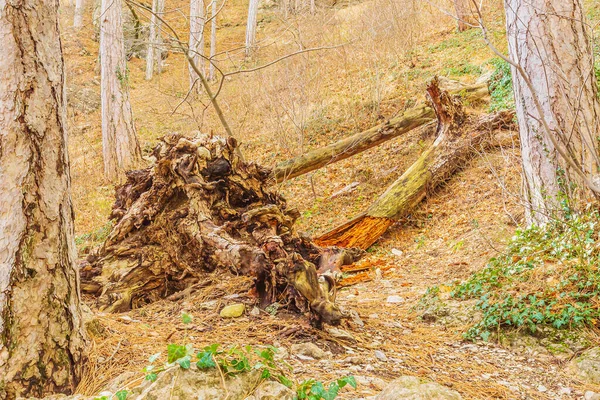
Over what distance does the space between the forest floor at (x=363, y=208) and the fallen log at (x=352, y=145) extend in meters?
0.48

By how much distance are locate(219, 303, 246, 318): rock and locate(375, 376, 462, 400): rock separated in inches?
61.1

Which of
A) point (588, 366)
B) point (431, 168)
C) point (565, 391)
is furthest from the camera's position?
point (431, 168)

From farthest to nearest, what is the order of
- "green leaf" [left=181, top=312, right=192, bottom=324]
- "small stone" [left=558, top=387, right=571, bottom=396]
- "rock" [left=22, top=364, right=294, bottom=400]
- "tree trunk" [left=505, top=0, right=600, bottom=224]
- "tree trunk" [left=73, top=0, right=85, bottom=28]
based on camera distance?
1. "tree trunk" [left=73, top=0, right=85, bottom=28]
2. "tree trunk" [left=505, top=0, right=600, bottom=224]
3. "small stone" [left=558, top=387, right=571, bottom=396]
4. "green leaf" [left=181, top=312, right=192, bottom=324]
5. "rock" [left=22, top=364, right=294, bottom=400]

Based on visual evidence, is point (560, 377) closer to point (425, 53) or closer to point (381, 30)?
point (381, 30)

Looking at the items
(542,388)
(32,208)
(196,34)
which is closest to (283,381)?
(32,208)

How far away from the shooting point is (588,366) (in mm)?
2711

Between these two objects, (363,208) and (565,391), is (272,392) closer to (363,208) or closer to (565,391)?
(565,391)

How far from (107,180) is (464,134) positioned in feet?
25.3

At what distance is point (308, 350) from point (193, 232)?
1939mm

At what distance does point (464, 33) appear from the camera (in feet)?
44.7

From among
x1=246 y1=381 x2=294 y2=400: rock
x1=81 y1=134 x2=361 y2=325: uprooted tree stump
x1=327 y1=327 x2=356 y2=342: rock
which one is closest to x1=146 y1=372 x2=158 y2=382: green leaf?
x1=246 y1=381 x2=294 y2=400: rock

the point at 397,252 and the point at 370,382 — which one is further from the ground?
the point at 370,382

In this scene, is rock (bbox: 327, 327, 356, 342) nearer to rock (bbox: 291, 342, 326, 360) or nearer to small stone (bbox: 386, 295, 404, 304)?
rock (bbox: 291, 342, 326, 360)

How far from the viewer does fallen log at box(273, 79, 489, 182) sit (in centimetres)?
789
